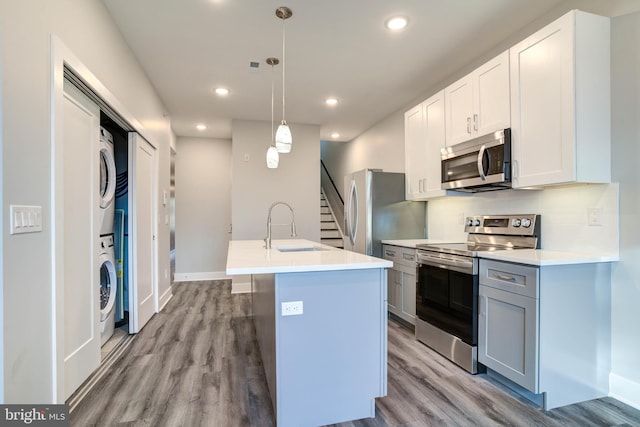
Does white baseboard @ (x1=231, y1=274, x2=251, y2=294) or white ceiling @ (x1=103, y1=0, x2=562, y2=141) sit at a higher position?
white ceiling @ (x1=103, y1=0, x2=562, y2=141)

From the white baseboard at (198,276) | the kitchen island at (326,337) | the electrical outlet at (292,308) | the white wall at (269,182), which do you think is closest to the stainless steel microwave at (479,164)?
the kitchen island at (326,337)

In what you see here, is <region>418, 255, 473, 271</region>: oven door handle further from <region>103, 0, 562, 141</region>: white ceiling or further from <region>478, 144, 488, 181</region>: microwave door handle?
<region>103, 0, 562, 141</region>: white ceiling

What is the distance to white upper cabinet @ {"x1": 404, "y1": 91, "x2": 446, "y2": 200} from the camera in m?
3.17

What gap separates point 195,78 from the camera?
11.5 ft

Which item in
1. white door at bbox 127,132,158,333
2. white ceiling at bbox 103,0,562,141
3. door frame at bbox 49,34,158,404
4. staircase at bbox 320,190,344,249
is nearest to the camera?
door frame at bbox 49,34,158,404

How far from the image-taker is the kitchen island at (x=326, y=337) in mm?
1675

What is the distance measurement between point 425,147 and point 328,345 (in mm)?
2422

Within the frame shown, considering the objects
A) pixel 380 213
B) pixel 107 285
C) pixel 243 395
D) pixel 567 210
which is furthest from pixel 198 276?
pixel 567 210

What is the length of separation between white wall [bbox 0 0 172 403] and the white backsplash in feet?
10.3

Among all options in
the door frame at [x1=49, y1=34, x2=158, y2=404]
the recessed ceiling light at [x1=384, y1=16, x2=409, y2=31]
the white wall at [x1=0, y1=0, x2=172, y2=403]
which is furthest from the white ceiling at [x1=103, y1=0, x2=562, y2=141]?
the door frame at [x1=49, y1=34, x2=158, y2=404]

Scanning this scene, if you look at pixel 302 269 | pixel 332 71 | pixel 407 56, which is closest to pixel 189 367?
pixel 302 269

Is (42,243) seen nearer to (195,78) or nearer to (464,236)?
(195,78)

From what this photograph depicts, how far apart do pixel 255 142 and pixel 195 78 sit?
165 cm

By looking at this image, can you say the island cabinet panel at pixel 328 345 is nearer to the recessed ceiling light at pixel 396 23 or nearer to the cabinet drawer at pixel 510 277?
the cabinet drawer at pixel 510 277
